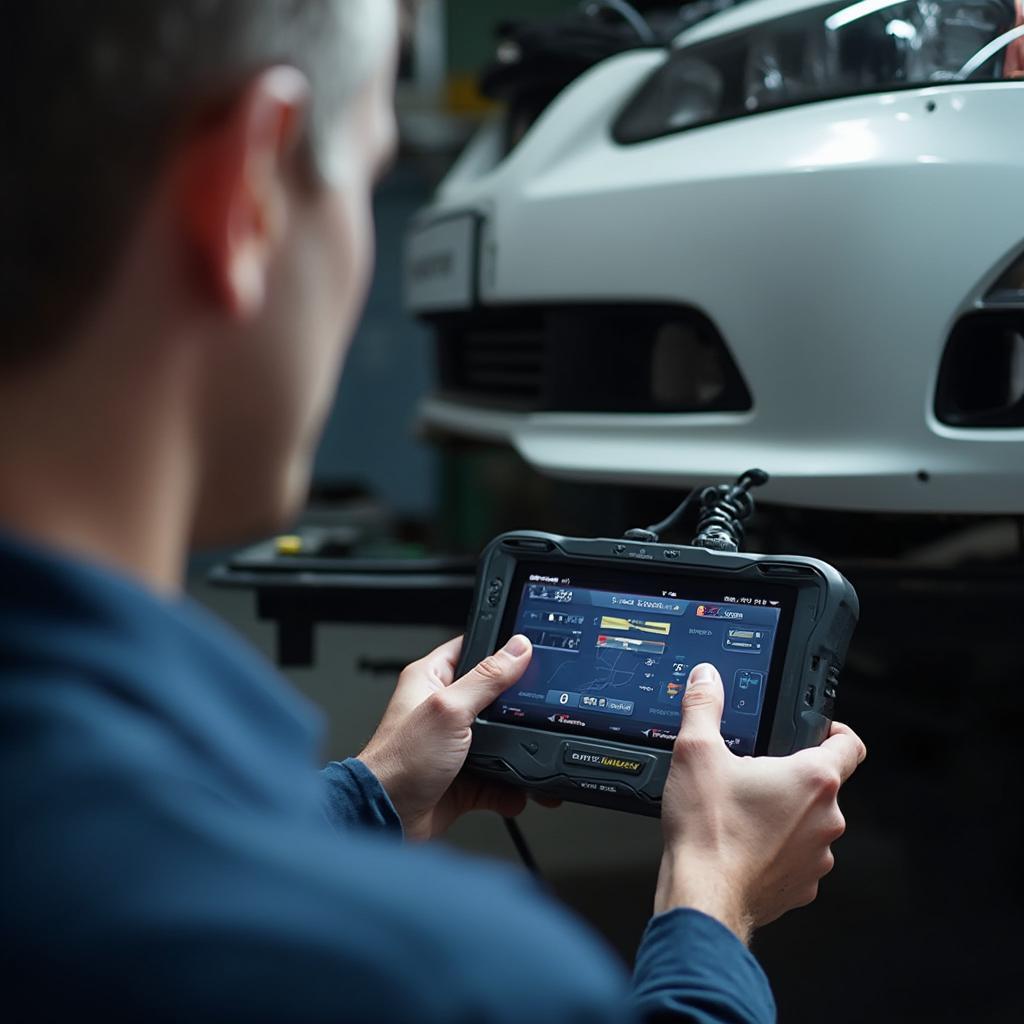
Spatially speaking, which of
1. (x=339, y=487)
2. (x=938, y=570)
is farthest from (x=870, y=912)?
(x=339, y=487)

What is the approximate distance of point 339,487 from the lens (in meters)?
4.43

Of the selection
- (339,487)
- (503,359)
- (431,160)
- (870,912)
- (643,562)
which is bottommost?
(870,912)

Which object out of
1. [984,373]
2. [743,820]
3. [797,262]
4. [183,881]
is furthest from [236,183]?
[984,373]

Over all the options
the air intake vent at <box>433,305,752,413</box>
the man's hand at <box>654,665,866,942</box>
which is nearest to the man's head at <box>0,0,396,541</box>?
the man's hand at <box>654,665,866,942</box>

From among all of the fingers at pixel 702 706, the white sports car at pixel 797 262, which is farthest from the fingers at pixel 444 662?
the white sports car at pixel 797 262

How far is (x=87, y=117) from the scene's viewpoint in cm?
41

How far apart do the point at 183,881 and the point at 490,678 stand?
0.73 meters

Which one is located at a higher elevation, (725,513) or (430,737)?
(725,513)

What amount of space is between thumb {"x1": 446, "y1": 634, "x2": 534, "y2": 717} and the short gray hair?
0.70 meters

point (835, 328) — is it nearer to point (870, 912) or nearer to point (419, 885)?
point (870, 912)

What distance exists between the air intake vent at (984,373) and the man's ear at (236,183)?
3.38 feet

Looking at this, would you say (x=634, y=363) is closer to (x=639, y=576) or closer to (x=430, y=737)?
(x=639, y=576)

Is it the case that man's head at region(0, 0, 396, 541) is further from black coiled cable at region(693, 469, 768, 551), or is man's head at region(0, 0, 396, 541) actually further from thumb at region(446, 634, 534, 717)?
black coiled cable at region(693, 469, 768, 551)

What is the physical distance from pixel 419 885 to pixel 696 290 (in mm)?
1151
